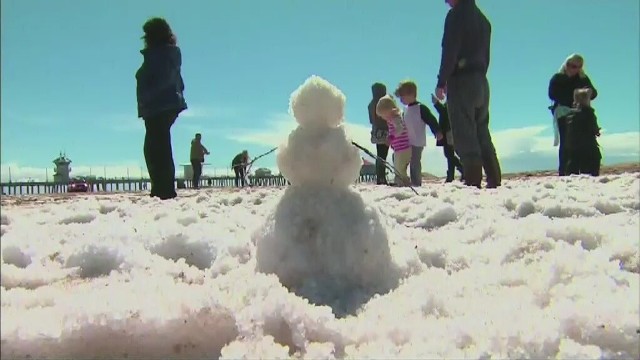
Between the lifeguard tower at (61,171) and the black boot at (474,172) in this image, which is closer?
the black boot at (474,172)

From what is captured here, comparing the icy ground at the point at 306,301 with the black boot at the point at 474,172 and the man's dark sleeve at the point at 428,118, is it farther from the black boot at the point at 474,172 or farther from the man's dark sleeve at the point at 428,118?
the man's dark sleeve at the point at 428,118

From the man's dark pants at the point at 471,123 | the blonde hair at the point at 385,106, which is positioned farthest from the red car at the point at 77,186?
the man's dark pants at the point at 471,123

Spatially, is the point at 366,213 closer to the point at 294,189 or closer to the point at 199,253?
the point at 294,189

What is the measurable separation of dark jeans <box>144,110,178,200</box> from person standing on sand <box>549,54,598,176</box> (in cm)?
604

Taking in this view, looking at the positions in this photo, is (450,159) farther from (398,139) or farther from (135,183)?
(135,183)

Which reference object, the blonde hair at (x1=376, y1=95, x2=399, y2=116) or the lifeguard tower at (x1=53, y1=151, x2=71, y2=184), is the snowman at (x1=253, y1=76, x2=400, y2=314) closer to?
the blonde hair at (x1=376, y1=95, x2=399, y2=116)

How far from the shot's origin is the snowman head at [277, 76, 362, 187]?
204 cm

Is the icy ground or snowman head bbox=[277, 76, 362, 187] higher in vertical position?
snowman head bbox=[277, 76, 362, 187]

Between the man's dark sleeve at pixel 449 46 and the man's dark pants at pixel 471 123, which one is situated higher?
the man's dark sleeve at pixel 449 46

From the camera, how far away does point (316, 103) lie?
6.68 ft

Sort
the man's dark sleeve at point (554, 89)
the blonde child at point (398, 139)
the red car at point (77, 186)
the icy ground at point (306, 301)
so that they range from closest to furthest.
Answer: the icy ground at point (306, 301)
the blonde child at point (398, 139)
the man's dark sleeve at point (554, 89)
the red car at point (77, 186)

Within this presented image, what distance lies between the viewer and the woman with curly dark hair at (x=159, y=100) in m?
Result: 6.25

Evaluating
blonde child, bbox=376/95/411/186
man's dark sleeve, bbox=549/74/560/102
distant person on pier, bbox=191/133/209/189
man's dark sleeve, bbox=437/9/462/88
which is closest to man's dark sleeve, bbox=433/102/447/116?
man's dark sleeve, bbox=549/74/560/102

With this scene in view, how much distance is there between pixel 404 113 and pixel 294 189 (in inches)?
279
